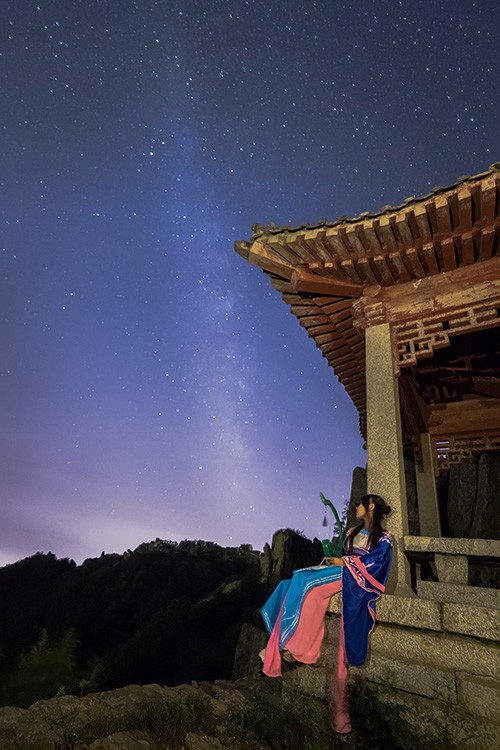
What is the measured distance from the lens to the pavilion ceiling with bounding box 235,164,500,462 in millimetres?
4824

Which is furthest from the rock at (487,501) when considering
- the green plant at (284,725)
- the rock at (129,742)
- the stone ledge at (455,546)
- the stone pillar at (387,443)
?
the rock at (129,742)

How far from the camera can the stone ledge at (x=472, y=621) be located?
10.5 feet

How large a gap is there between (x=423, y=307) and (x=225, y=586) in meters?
44.8

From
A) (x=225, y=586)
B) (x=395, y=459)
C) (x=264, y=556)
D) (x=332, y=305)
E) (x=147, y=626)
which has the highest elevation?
(x=332, y=305)

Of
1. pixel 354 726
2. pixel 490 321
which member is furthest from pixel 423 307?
pixel 354 726

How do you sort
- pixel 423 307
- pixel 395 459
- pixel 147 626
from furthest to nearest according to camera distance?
pixel 147 626, pixel 423 307, pixel 395 459

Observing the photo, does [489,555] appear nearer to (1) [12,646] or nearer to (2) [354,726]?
(2) [354,726]

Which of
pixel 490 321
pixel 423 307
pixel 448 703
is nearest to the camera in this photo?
pixel 448 703

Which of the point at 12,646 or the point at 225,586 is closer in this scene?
the point at 12,646

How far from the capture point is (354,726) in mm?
3322

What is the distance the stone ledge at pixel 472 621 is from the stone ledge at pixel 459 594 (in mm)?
318

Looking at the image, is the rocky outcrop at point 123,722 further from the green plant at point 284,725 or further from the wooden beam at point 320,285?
the wooden beam at point 320,285

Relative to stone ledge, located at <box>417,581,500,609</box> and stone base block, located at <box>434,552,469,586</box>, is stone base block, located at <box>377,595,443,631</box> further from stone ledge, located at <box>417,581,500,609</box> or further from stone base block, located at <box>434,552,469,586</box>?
stone base block, located at <box>434,552,469,586</box>

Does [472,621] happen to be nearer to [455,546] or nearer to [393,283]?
[455,546]
